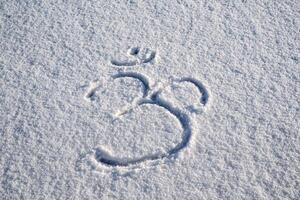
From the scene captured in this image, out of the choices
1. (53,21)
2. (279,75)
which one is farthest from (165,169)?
(53,21)

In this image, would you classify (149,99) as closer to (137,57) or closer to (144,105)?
(144,105)

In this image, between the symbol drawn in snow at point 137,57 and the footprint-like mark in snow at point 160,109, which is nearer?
the footprint-like mark in snow at point 160,109

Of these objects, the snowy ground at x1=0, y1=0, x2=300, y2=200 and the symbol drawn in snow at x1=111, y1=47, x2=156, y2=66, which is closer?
the snowy ground at x1=0, y1=0, x2=300, y2=200

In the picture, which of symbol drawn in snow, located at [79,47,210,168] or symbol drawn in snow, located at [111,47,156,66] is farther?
symbol drawn in snow, located at [111,47,156,66]

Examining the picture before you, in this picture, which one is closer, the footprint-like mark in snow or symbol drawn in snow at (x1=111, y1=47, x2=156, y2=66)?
the footprint-like mark in snow

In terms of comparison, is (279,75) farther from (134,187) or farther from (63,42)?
(63,42)
